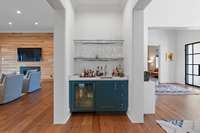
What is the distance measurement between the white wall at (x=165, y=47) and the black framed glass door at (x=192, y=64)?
109 centimetres

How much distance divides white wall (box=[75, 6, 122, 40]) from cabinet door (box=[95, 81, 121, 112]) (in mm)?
1527

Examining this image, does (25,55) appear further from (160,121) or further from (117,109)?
(160,121)

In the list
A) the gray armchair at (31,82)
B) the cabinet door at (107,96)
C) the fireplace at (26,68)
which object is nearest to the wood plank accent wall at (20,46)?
the fireplace at (26,68)

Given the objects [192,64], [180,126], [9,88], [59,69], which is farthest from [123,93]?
[192,64]

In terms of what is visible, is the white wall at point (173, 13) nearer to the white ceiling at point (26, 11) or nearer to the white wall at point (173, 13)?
the white wall at point (173, 13)

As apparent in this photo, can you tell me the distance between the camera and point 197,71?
11.8 meters

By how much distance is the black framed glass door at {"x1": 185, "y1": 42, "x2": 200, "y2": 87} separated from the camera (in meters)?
11.7

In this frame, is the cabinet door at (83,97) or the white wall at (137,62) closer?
the white wall at (137,62)

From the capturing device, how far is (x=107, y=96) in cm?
529

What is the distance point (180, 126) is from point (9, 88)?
5.08 metres

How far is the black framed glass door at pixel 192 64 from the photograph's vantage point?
38.5 feet

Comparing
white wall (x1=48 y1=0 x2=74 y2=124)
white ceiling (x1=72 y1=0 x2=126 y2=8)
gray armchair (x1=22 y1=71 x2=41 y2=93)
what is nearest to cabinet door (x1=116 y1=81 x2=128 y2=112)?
white wall (x1=48 y1=0 x2=74 y2=124)

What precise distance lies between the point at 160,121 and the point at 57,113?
7.14 feet

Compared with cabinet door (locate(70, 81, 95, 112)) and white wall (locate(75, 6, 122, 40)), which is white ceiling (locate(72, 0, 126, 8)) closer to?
white wall (locate(75, 6, 122, 40))
